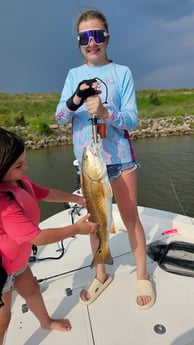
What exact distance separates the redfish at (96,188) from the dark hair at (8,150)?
44 cm

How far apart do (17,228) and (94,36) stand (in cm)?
145

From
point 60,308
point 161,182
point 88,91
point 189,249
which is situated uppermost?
point 88,91

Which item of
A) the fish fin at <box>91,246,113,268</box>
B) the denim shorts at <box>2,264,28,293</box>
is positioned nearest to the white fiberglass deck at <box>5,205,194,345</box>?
the fish fin at <box>91,246,113,268</box>

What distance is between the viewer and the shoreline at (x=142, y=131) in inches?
749

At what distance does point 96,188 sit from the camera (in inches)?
71.5

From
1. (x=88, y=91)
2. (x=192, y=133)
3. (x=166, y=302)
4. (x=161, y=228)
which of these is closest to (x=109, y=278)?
(x=166, y=302)

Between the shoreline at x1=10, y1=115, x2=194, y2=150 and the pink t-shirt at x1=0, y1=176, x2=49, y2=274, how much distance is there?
16513mm

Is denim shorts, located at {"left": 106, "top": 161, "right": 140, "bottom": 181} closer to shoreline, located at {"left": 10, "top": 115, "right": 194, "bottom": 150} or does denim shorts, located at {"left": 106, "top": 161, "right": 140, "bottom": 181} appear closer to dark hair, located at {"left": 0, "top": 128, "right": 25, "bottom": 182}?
dark hair, located at {"left": 0, "top": 128, "right": 25, "bottom": 182}

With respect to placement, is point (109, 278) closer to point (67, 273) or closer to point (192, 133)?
point (67, 273)

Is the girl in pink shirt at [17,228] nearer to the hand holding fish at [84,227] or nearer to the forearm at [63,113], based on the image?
the hand holding fish at [84,227]

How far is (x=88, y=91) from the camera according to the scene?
1.79 meters

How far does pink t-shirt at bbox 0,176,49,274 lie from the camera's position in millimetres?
1513

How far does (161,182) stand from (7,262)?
27.4 ft

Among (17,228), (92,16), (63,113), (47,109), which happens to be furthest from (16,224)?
(47,109)
